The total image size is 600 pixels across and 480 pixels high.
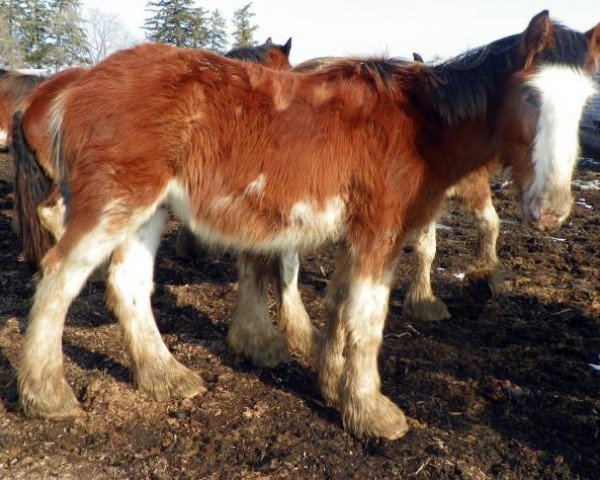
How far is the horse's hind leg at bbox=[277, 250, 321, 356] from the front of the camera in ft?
15.3

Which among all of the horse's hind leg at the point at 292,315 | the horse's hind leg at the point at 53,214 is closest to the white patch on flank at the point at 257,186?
the horse's hind leg at the point at 292,315

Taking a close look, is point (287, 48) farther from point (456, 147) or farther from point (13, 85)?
point (456, 147)

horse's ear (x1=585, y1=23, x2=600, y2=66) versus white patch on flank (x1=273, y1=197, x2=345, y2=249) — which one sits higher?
horse's ear (x1=585, y1=23, x2=600, y2=66)

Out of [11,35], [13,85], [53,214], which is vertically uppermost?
[11,35]

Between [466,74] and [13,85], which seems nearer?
[466,74]

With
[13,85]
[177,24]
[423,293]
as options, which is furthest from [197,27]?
[423,293]

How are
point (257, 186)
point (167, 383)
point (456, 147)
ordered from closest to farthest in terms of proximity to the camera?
point (257, 186) < point (456, 147) < point (167, 383)

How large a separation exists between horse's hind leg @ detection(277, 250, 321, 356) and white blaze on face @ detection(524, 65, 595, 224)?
2.15 m

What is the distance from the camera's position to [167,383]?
3830mm

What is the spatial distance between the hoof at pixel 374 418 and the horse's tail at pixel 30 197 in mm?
2946

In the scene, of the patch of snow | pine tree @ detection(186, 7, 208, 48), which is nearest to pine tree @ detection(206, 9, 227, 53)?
pine tree @ detection(186, 7, 208, 48)

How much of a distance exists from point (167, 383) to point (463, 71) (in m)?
2.87

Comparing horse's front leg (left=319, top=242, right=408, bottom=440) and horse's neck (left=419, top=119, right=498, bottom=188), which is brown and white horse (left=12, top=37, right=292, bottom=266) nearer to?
horse's front leg (left=319, top=242, right=408, bottom=440)

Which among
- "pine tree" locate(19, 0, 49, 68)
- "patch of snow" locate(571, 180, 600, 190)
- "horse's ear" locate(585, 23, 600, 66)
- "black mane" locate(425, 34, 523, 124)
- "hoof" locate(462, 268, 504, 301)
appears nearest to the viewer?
"horse's ear" locate(585, 23, 600, 66)
